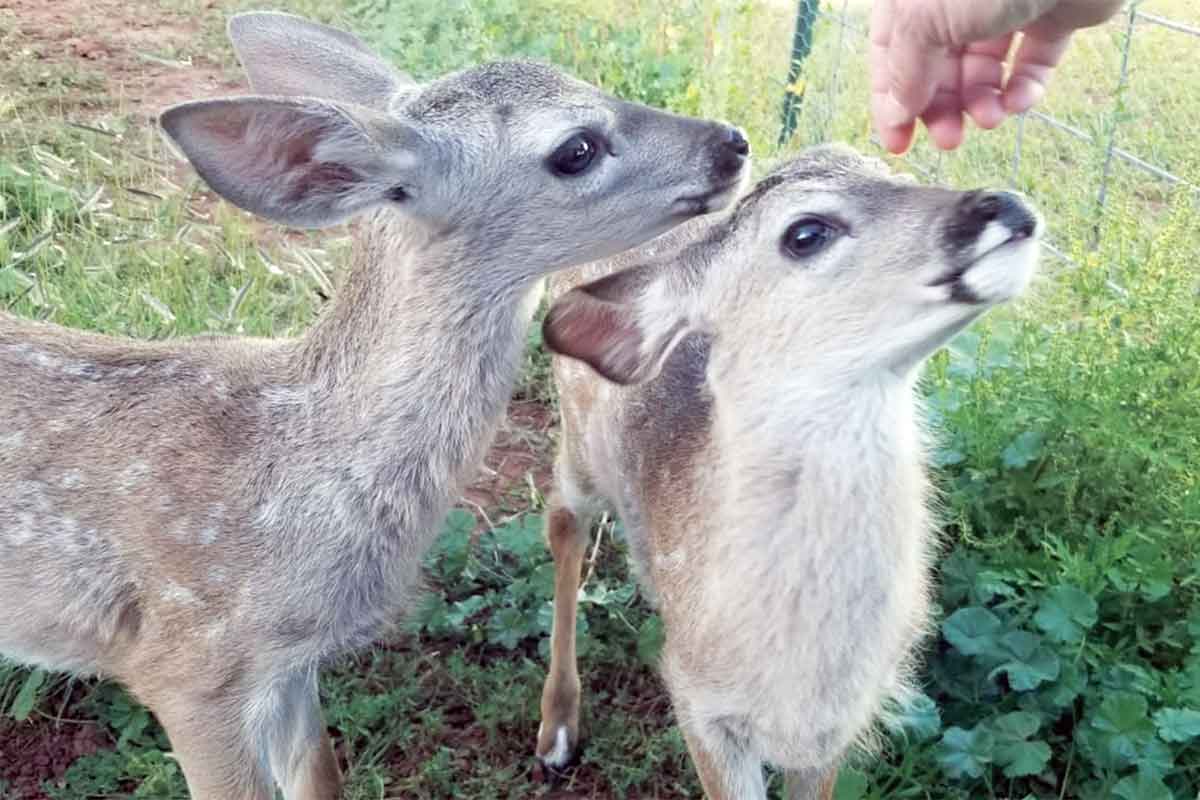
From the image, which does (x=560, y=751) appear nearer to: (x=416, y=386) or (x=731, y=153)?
(x=416, y=386)

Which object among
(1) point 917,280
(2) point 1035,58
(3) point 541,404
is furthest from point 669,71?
(1) point 917,280

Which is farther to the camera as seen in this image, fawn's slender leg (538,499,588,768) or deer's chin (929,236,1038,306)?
fawn's slender leg (538,499,588,768)

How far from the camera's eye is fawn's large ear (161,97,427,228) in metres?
2.44

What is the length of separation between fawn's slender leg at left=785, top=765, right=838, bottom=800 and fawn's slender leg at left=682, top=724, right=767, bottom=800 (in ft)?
0.37

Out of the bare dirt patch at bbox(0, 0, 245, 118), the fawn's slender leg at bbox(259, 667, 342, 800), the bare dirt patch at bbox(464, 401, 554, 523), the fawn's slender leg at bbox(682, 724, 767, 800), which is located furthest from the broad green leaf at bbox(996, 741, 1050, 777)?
the bare dirt patch at bbox(0, 0, 245, 118)

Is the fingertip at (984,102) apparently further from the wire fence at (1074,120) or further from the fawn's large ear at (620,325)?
the wire fence at (1074,120)

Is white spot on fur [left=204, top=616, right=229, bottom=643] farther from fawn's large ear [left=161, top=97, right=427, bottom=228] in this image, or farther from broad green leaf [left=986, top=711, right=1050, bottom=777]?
broad green leaf [left=986, top=711, right=1050, bottom=777]

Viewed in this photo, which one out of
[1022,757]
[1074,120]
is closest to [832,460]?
[1022,757]

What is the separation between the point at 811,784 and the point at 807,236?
3.78 feet

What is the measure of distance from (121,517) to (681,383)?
49.2 inches

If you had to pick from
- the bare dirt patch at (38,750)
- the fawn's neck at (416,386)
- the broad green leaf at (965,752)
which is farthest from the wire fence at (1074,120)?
the bare dirt patch at (38,750)

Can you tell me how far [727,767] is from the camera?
9.09 ft

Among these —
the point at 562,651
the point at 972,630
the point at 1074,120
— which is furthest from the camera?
the point at 1074,120

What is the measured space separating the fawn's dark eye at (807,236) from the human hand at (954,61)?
20.9 inches
